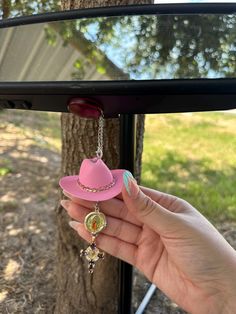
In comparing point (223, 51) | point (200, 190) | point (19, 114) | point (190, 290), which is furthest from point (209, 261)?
point (19, 114)

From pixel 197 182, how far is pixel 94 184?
2.33 metres

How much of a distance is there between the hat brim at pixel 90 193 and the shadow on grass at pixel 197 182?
1838 millimetres

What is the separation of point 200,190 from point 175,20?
226cm

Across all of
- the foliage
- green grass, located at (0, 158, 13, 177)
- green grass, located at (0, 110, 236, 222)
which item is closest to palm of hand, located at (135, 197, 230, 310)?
the foliage

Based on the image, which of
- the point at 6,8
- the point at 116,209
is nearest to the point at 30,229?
the point at 6,8

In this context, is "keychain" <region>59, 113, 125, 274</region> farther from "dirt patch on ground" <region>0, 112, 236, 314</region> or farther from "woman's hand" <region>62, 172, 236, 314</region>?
"dirt patch on ground" <region>0, 112, 236, 314</region>

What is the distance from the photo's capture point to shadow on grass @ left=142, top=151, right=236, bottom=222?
2.86 metres

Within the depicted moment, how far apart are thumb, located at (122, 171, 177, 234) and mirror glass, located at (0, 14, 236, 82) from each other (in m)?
0.24

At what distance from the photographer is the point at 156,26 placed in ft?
3.12

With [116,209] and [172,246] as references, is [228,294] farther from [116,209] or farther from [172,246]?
[116,209]

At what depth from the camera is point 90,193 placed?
3.23 ft

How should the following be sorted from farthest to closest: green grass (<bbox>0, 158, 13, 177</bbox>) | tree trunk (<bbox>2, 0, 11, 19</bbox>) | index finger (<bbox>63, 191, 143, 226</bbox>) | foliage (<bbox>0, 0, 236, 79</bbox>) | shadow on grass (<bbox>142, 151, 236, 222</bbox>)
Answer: green grass (<bbox>0, 158, 13, 177</bbox>) < shadow on grass (<bbox>142, 151, 236, 222</bbox>) < tree trunk (<bbox>2, 0, 11, 19</bbox>) < index finger (<bbox>63, 191, 143, 226</bbox>) < foliage (<bbox>0, 0, 236, 79</bbox>)

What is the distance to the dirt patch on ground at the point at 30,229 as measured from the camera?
2.09 meters

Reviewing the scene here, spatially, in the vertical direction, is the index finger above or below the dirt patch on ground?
above
